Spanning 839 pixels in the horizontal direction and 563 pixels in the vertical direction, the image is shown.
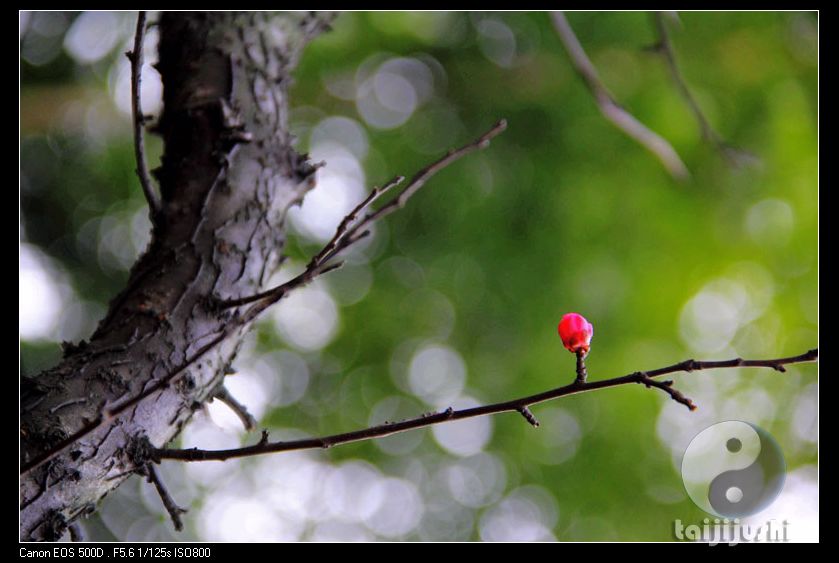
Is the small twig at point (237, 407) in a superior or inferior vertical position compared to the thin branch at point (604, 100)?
inferior

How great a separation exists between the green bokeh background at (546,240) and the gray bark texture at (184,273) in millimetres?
1980

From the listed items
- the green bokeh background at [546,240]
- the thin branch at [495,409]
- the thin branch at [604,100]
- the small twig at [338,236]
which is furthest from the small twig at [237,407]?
the green bokeh background at [546,240]

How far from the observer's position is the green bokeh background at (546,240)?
3238mm

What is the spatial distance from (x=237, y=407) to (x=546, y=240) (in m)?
2.46

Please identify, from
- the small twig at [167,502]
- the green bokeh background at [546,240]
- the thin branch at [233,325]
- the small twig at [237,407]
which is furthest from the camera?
the green bokeh background at [546,240]

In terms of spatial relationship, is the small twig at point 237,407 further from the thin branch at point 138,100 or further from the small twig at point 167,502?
the thin branch at point 138,100

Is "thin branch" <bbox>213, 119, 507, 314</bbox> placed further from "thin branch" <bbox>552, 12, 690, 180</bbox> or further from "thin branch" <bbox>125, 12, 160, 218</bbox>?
"thin branch" <bbox>552, 12, 690, 180</bbox>

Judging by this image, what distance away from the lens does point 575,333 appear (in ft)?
3.49

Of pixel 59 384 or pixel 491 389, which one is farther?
pixel 491 389

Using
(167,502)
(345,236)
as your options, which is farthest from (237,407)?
(345,236)

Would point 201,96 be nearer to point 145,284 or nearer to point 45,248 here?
point 145,284

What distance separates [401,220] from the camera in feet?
11.8
